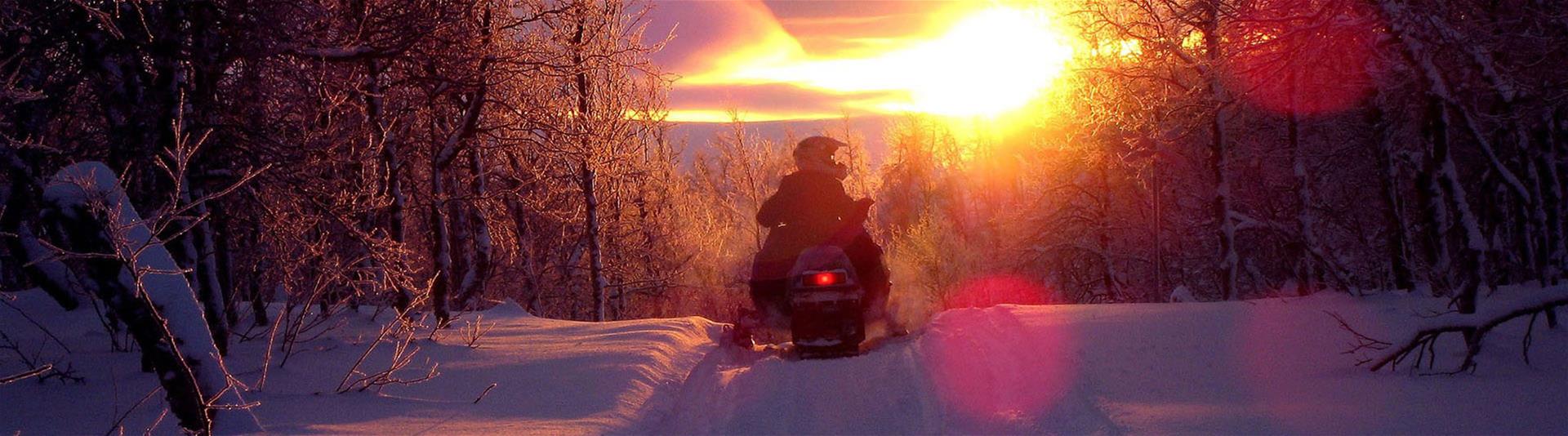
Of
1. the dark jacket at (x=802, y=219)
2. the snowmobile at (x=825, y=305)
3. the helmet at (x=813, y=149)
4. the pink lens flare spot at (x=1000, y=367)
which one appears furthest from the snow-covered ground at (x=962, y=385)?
the helmet at (x=813, y=149)

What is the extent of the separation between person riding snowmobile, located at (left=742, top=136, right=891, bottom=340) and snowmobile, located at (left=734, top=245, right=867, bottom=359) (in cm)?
81

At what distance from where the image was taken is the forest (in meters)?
6.96

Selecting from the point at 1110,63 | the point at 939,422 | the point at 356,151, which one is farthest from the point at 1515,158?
the point at 356,151

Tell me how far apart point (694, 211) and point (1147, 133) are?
28.8 m

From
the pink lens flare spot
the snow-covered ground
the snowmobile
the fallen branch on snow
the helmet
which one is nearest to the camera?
the snow-covered ground

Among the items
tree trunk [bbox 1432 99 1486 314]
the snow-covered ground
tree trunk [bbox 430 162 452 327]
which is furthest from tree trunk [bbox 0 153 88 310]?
tree trunk [bbox 1432 99 1486 314]

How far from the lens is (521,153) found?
49.5ft

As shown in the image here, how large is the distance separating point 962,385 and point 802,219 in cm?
401

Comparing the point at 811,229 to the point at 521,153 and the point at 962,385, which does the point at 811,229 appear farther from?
the point at 521,153

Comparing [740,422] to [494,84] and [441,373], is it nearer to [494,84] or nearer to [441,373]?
[441,373]

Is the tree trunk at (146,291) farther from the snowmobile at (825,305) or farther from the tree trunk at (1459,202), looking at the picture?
the tree trunk at (1459,202)

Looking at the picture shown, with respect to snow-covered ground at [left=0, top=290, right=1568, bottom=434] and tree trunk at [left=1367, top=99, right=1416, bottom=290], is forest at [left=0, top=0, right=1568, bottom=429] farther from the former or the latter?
snow-covered ground at [left=0, top=290, right=1568, bottom=434]

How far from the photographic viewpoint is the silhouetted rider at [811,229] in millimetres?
11164

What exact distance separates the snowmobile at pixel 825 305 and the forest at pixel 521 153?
1508 mm
